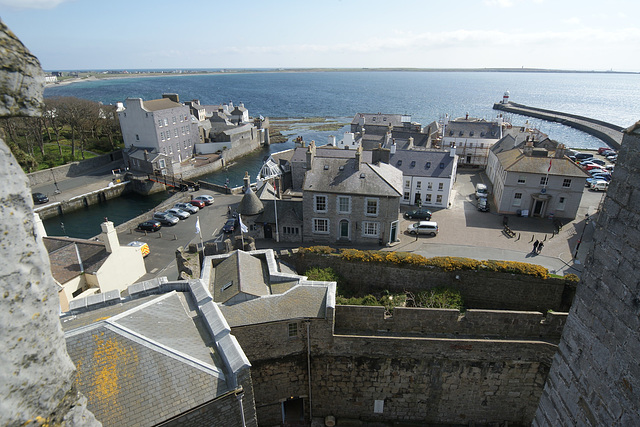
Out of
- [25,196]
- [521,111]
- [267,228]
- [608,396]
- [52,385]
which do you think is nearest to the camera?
[25,196]

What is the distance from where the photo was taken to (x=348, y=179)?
31.8m

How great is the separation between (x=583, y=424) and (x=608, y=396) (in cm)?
83

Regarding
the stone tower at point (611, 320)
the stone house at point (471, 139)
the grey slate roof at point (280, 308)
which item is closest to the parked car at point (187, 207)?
the grey slate roof at point (280, 308)

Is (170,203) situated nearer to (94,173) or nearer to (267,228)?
(267,228)

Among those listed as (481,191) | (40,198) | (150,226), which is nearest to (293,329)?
(150,226)

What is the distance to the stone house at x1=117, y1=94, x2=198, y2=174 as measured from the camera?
206 feet

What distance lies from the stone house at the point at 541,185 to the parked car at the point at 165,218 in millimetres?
36223

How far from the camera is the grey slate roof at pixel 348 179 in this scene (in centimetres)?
3130

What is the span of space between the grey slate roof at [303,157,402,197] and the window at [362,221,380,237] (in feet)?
9.57

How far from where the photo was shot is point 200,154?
7419 cm

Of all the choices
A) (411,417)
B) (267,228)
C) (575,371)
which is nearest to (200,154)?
(267,228)

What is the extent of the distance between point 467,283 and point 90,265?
24225mm

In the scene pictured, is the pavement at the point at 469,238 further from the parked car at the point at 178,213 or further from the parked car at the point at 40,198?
the parked car at the point at 40,198

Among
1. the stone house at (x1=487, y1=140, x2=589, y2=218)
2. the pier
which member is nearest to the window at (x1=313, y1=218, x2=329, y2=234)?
the stone house at (x1=487, y1=140, x2=589, y2=218)
